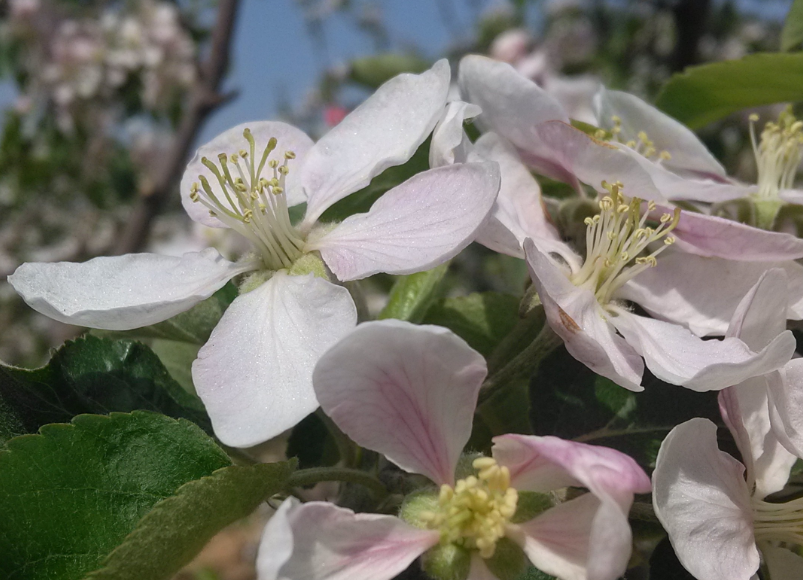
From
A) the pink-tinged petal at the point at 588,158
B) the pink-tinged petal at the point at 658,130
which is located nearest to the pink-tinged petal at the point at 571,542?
the pink-tinged petal at the point at 588,158

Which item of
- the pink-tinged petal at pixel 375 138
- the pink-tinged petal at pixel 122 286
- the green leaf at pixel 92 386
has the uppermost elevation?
the pink-tinged petal at pixel 375 138

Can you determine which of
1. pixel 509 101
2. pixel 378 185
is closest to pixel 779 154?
pixel 509 101

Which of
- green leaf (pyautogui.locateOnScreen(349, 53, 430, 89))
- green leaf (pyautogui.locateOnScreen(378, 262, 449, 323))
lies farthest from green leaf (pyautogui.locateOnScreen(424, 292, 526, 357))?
green leaf (pyautogui.locateOnScreen(349, 53, 430, 89))

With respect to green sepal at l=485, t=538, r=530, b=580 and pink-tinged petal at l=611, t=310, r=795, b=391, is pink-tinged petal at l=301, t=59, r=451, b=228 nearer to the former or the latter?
pink-tinged petal at l=611, t=310, r=795, b=391

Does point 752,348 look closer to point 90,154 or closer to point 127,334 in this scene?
point 127,334

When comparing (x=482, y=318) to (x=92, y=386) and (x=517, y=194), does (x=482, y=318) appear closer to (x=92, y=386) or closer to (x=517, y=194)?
(x=517, y=194)

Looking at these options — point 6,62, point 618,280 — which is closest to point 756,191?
point 618,280

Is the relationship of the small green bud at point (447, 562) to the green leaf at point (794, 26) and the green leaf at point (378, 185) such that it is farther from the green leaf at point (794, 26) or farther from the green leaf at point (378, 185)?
the green leaf at point (794, 26)
